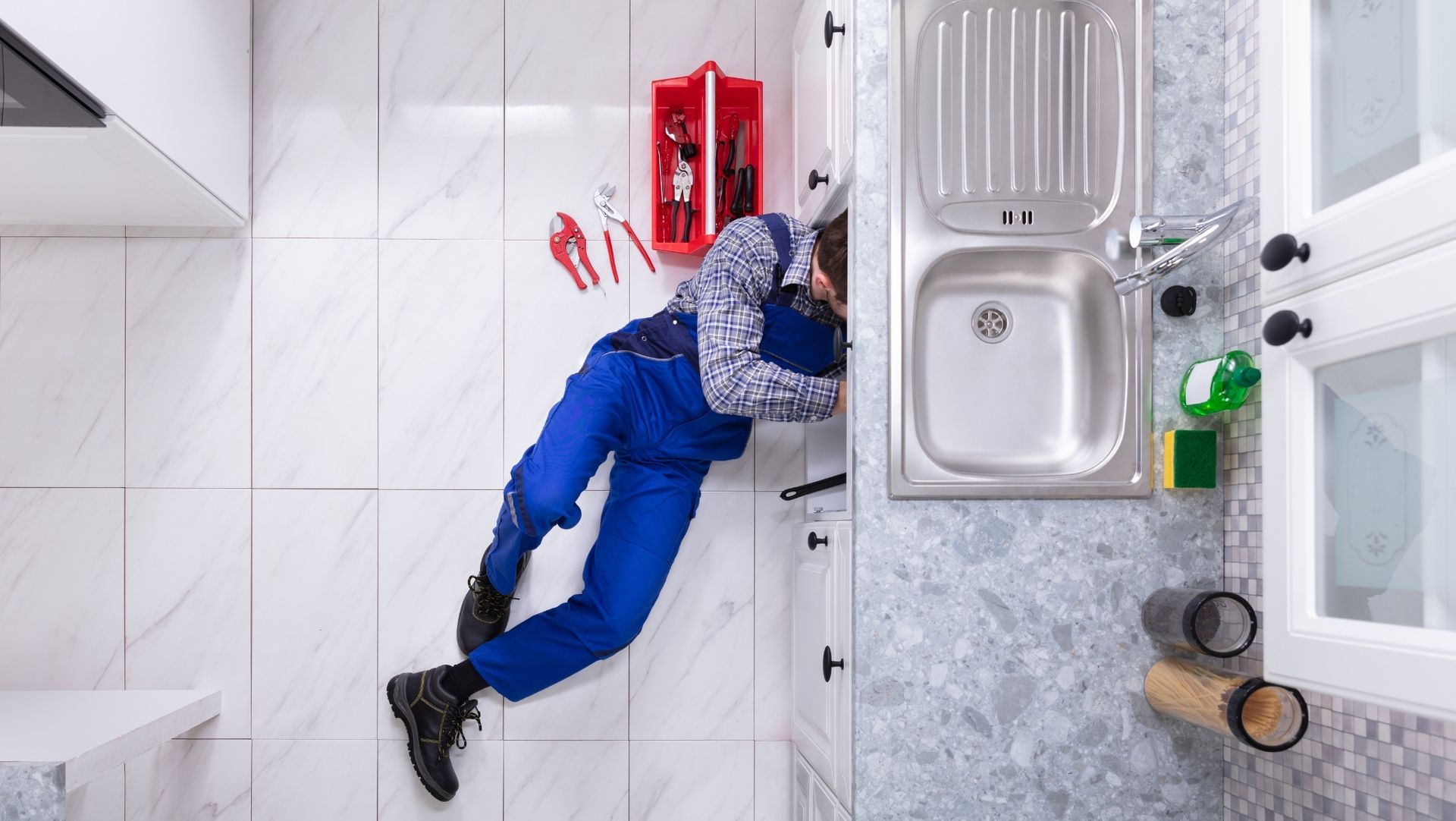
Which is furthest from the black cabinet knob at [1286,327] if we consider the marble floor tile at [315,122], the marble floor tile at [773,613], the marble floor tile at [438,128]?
the marble floor tile at [315,122]

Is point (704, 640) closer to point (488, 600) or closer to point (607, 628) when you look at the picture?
point (607, 628)

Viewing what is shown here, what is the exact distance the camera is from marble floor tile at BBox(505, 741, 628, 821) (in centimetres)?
221

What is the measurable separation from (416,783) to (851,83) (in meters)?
1.95

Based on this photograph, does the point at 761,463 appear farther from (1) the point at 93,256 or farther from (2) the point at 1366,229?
(1) the point at 93,256

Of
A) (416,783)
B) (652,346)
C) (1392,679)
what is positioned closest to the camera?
(1392,679)

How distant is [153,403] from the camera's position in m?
2.24

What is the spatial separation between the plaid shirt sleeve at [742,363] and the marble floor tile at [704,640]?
0.49 m

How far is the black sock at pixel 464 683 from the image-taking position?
2117 millimetres

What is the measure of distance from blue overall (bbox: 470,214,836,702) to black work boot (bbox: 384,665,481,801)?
112mm

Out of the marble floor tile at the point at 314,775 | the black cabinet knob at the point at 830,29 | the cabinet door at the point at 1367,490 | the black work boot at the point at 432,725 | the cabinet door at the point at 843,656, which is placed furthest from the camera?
the marble floor tile at the point at 314,775

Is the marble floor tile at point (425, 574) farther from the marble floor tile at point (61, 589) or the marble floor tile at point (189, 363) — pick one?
the marble floor tile at point (61, 589)

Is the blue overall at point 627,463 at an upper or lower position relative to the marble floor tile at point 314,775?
upper

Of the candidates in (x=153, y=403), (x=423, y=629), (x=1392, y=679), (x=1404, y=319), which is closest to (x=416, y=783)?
(x=423, y=629)

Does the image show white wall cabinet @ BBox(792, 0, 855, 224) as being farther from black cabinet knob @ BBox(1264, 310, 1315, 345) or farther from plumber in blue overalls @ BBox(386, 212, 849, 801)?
black cabinet knob @ BBox(1264, 310, 1315, 345)
